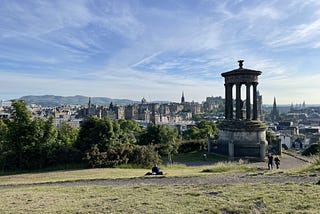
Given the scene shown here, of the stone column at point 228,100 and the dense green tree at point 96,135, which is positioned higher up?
the stone column at point 228,100

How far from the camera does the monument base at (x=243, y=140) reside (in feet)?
77.3

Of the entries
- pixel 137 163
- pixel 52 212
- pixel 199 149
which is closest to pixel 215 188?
pixel 52 212

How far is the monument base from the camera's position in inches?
928

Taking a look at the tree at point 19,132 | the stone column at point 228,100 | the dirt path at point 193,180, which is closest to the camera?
the dirt path at point 193,180

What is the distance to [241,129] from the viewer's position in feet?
81.0

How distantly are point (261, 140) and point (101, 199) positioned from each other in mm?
18491

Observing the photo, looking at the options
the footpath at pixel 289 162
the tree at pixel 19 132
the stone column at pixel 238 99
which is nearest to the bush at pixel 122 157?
the tree at pixel 19 132

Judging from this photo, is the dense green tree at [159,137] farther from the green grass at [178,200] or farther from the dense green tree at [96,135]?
the green grass at [178,200]

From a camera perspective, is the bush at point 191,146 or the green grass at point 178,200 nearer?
the green grass at point 178,200

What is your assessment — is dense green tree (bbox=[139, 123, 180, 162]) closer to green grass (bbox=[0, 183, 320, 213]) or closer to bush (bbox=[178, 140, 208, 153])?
bush (bbox=[178, 140, 208, 153])

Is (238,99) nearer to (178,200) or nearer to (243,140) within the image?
(243,140)

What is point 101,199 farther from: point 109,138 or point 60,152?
point 109,138

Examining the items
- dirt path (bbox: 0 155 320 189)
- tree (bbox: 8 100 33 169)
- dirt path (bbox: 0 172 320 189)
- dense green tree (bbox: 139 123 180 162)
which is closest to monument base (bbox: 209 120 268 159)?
dense green tree (bbox: 139 123 180 162)

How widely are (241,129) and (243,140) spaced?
949 millimetres
